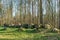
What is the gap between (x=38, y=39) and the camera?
6.69 metres

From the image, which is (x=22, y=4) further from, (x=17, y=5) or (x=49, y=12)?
(x=49, y=12)

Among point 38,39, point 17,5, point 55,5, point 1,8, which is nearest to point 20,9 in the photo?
point 17,5

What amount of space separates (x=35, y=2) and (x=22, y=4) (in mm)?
2232

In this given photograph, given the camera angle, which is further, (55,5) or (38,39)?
(55,5)

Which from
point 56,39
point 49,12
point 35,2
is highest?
point 35,2

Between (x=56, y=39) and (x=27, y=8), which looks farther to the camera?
(x=27, y=8)

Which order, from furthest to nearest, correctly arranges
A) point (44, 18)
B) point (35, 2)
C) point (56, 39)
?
point (35, 2) < point (44, 18) < point (56, 39)

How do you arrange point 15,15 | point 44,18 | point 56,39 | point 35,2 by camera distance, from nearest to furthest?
point 56,39 → point 44,18 → point 35,2 → point 15,15

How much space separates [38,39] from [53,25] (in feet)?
15.3

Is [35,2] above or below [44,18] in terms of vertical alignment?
above

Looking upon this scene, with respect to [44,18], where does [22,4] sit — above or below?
above

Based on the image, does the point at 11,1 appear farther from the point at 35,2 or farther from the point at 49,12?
the point at 49,12

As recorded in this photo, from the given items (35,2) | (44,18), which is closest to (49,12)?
(44,18)

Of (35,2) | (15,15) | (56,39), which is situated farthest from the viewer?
(15,15)
